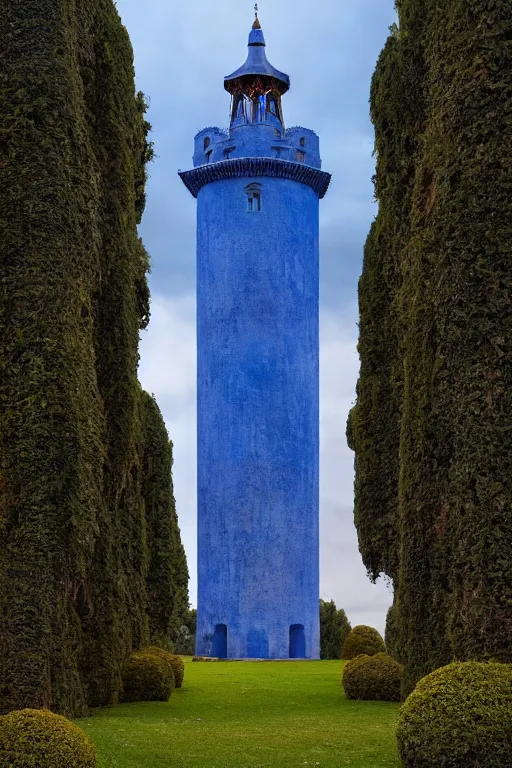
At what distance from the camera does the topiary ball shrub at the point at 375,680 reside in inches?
675

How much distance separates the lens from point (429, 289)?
12.7 m

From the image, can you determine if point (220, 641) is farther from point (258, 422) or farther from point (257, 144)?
point (257, 144)

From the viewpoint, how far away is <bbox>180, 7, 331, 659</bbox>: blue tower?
1326 inches

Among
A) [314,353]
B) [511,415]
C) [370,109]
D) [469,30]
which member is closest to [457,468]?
[511,415]

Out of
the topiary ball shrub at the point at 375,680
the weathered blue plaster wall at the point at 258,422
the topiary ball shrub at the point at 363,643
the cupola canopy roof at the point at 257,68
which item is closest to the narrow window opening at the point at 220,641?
the weathered blue plaster wall at the point at 258,422

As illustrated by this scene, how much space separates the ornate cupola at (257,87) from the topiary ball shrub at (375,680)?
23.9m

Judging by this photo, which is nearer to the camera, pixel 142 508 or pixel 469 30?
pixel 469 30

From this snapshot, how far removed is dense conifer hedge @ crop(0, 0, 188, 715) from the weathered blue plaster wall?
16.3 m

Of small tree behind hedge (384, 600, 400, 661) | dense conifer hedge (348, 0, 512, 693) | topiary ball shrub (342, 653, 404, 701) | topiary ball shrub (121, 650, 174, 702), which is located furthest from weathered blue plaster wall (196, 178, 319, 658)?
dense conifer hedge (348, 0, 512, 693)

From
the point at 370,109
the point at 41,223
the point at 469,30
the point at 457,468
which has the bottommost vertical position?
the point at 457,468

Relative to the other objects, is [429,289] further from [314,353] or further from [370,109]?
[314,353]

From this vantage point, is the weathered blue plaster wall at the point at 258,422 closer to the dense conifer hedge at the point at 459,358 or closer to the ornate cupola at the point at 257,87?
the ornate cupola at the point at 257,87

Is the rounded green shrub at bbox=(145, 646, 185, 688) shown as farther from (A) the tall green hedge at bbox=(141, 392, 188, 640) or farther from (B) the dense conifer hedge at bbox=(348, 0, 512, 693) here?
(B) the dense conifer hedge at bbox=(348, 0, 512, 693)

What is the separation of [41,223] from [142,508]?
6.17 metres
